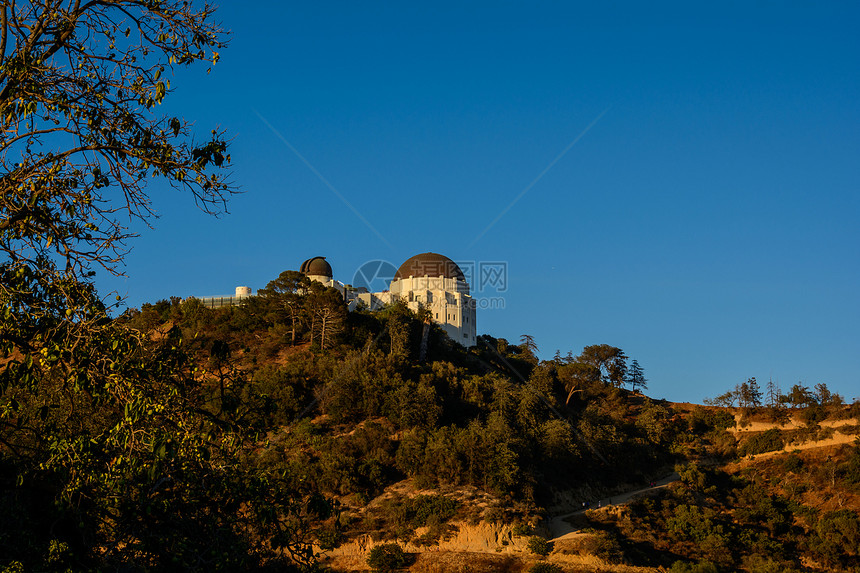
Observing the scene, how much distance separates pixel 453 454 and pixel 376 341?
57.0ft

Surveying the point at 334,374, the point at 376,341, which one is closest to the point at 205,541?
the point at 334,374

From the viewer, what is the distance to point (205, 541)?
7586mm

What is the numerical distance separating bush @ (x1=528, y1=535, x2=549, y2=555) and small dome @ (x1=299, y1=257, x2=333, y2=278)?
38.2 m

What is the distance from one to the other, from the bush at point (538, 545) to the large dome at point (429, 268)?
3613 cm

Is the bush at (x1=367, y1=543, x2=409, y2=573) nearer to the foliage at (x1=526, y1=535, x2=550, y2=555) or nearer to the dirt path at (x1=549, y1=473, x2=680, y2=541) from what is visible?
the foliage at (x1=526, y1=535, x2=550, y2=555)

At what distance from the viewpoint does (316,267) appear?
64.9 meters

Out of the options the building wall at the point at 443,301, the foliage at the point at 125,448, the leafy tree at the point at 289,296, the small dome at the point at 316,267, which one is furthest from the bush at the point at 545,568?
the small dome at the point at 316,267

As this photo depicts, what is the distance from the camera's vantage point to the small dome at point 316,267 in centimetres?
6444

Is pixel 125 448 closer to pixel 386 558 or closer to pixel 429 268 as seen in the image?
pixel 386 558

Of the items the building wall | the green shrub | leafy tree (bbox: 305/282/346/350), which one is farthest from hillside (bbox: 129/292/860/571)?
the building wall

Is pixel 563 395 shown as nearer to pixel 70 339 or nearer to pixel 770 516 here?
pixel 770 516

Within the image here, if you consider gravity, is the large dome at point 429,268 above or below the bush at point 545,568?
above

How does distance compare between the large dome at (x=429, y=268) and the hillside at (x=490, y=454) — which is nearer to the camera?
the hillside at (x=490, y=454)

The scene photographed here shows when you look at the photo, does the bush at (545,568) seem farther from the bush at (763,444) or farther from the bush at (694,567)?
the bush at (763,444)
